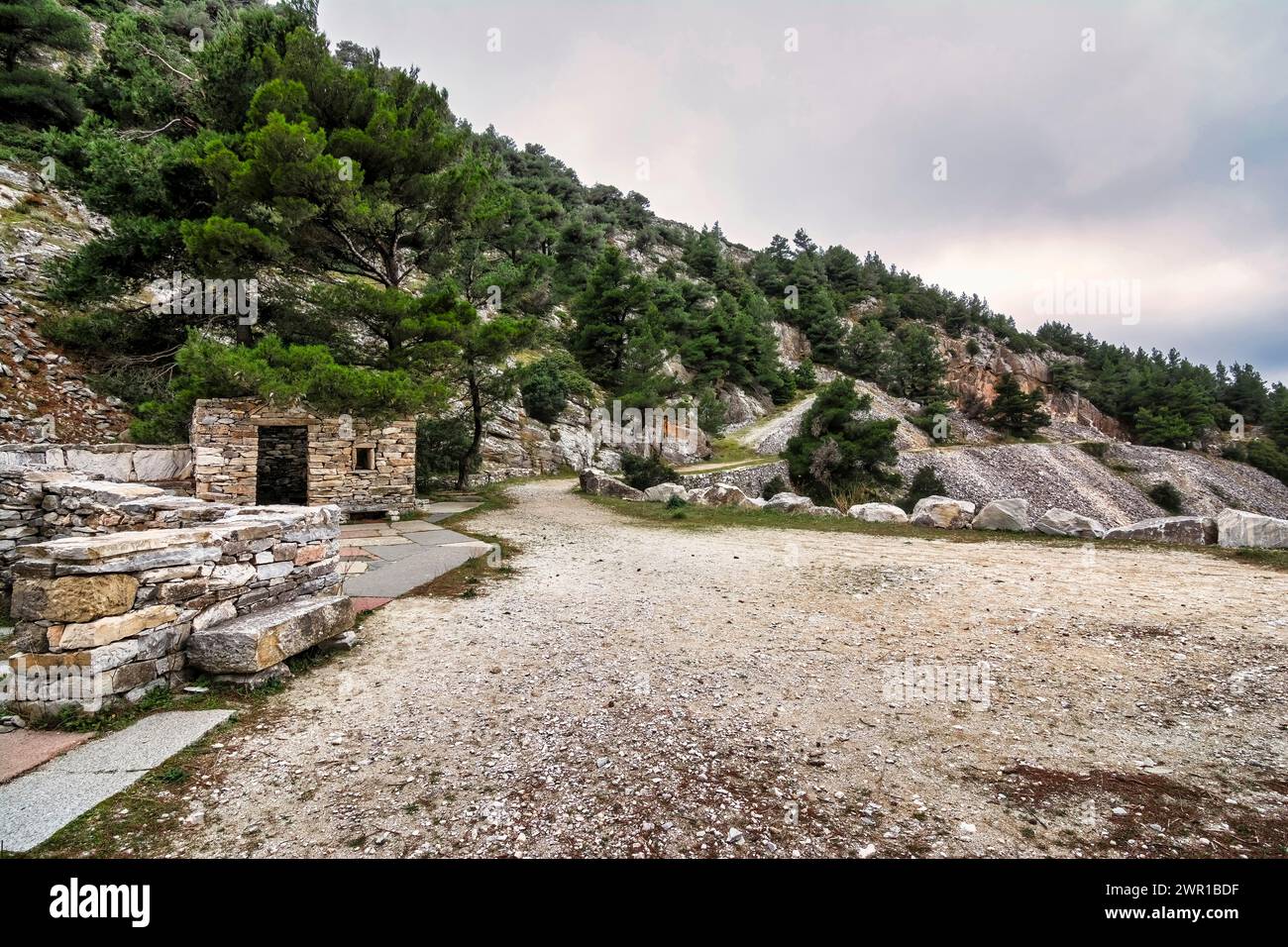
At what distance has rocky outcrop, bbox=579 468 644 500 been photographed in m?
17.7

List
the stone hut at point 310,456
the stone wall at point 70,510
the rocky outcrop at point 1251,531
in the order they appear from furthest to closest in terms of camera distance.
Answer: the stone hut at point 310,456 → the rocky outcrop at point 1251,531 → the stone wall at point 70,510

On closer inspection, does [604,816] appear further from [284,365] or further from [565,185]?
[565,185]

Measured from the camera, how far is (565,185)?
58.1 metres

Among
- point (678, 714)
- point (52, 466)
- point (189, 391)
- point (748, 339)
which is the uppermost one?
point (748, 339)

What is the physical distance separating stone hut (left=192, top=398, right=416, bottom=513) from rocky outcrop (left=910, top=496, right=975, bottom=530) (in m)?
13.5

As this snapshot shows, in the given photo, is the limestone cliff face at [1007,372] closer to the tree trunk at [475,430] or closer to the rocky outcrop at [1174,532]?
the rocky outcrop at [1174,532]

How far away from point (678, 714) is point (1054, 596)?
6172 millimetres

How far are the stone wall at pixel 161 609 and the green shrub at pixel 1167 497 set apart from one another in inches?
1644

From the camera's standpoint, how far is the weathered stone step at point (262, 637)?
3883mm

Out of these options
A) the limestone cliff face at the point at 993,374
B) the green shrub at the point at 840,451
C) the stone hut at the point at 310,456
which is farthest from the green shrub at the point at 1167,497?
the stone hut at the point at 310,456

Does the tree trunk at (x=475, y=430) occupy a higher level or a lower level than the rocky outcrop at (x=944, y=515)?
higher

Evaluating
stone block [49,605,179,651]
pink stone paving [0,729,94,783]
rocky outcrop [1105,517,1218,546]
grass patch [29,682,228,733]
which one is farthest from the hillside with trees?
rocky outcrop [1105,517,1218,546]

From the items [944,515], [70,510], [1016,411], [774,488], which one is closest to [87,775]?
[70,510]
